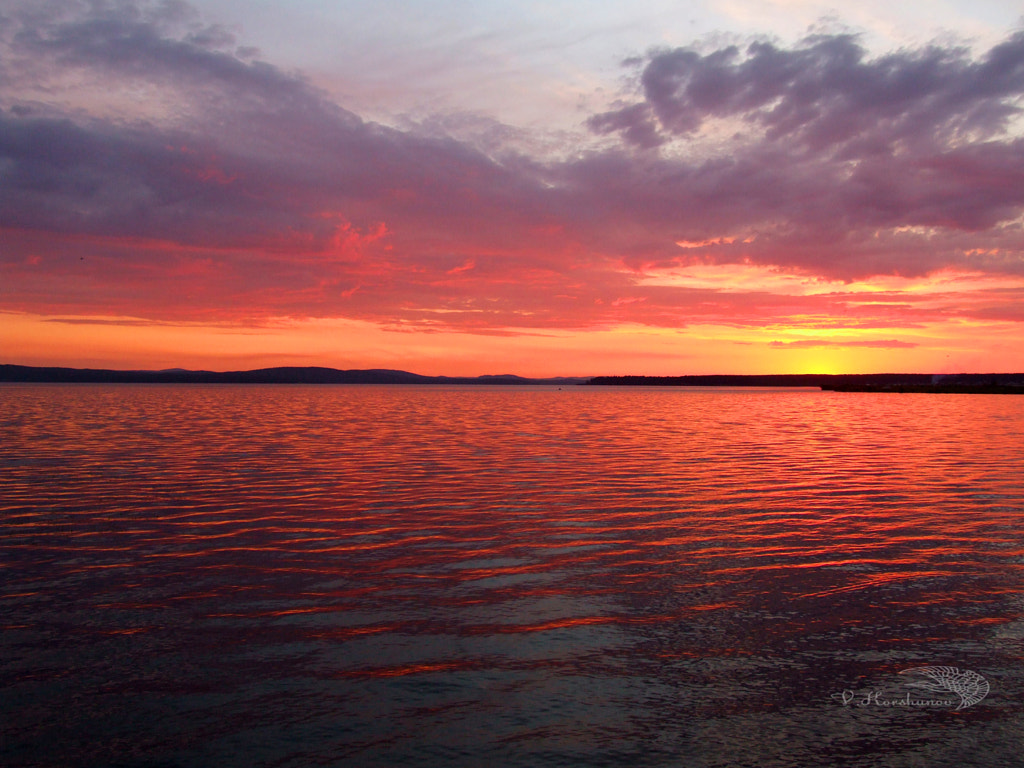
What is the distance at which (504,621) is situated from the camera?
35.7ft

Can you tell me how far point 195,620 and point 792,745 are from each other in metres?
8.22

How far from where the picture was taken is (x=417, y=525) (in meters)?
17.8

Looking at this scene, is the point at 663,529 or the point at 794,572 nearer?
the point at 794,572

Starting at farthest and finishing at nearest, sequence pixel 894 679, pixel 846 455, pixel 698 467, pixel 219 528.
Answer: pixel 846 455 < pixel 698 467 < pixel 219 528 < pixel 894 679

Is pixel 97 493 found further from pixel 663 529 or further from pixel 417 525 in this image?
pixel 663 529

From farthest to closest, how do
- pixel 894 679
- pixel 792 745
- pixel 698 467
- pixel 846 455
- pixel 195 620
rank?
pixel 846 455
pixel 698 467
pixel 195 620
pixel 894 679
pixel 792 745

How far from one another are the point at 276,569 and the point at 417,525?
182 inches

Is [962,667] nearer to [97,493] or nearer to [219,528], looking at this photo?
[219,528]

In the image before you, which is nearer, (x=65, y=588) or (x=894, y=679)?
(x=894, y=679)

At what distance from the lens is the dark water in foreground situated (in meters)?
7.50

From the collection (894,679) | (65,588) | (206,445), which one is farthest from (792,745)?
(206,445)

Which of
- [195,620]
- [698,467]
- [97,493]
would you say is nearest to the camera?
[195,620]

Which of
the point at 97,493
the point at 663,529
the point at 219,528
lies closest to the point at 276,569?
the point at 219,528

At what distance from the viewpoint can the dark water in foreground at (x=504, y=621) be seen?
7496mm
